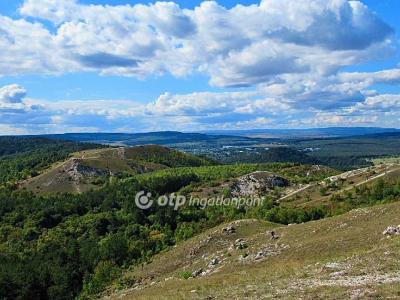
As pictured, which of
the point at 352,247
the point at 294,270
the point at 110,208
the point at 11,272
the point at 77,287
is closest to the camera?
the point at 294,270

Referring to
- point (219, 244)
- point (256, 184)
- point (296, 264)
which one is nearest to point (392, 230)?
point (296, 264)

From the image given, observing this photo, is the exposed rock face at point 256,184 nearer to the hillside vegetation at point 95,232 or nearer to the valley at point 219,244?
the valley at point 219,244

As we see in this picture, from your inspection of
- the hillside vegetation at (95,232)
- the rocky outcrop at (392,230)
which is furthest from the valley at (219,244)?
the rocky outcrop at (392,230)

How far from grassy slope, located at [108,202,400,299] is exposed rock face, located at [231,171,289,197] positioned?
4018 inches

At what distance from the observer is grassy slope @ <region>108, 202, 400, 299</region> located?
29.4 m

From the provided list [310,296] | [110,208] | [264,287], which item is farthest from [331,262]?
[110,208]

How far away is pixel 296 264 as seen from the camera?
4125 centimetres

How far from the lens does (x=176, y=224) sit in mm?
145625

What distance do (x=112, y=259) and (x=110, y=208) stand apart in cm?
9336

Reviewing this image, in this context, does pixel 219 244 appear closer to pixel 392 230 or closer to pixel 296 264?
pixel 392 230

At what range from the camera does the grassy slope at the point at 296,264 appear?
1158 inches

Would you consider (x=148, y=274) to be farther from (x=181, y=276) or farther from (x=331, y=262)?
(x=331, y=262)

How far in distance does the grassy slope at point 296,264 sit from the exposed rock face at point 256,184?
102 metres

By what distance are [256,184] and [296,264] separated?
5691 inches
